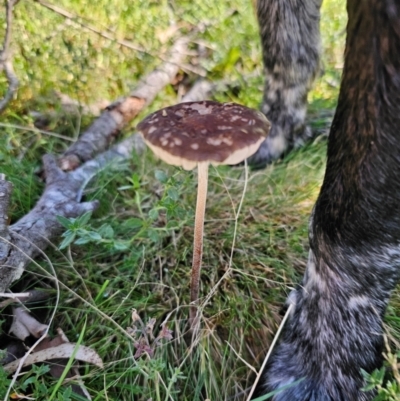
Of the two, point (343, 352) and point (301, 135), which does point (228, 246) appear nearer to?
point (343, 352)

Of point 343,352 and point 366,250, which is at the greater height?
point 366,250

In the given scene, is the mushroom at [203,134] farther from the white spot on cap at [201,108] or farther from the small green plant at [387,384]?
the small green plant at [387,384]

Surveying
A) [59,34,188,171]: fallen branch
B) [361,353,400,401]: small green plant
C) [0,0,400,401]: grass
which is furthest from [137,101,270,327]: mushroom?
[59,34,188,171]: fallen branch

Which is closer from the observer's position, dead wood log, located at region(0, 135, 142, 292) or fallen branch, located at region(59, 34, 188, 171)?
dead wood log, located at region(0, 135, 142, 292)

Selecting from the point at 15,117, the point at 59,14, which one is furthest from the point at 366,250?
the point at 59,14

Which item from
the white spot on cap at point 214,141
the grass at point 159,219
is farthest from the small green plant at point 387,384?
the white spot on cap at point 214,141

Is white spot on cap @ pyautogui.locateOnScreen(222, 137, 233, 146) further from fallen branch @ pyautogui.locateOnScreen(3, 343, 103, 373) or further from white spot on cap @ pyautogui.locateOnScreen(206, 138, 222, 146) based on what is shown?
fallen branch @ pyautogui.locateOnScreen(3, 343, 103, 373)

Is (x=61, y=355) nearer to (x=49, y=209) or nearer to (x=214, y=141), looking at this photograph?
(x=49, y=209)
